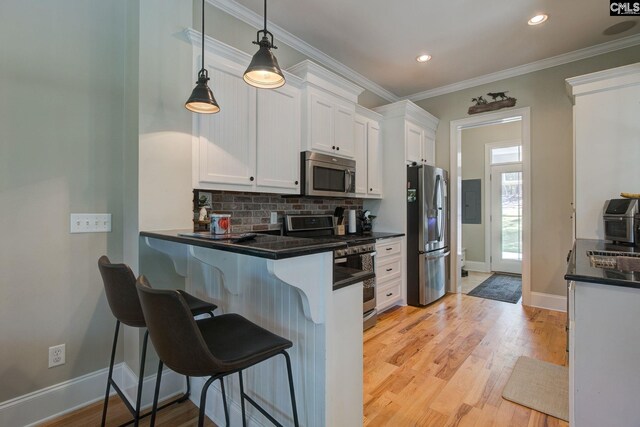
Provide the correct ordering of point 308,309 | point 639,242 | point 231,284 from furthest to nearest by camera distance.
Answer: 1. point 639,242
2. point 231,284
3. point 308,309

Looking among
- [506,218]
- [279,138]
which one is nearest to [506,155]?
[506,218]

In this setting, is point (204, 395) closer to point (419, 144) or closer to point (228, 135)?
point (228, 135)

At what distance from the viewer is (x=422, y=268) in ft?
12.0

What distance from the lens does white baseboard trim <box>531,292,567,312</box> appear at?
3502mm

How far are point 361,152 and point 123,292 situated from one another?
2.85 m

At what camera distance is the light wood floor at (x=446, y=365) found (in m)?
1.75

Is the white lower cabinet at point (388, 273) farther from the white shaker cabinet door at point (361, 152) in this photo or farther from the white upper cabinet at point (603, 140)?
the white upper cabinet at point (603, 140)

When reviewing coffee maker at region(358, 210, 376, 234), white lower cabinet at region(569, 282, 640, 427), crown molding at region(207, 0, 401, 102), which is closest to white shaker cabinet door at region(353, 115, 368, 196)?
coffee maker at region(358, 210, 376, 234)

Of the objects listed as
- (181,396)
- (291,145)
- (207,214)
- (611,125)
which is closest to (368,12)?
(291,145)

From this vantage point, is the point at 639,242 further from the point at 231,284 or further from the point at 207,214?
the point at 207,214

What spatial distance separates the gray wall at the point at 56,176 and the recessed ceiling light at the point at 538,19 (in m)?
3.34

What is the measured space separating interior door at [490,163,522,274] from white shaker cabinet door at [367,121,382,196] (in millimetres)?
3047

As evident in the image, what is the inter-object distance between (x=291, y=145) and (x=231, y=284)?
1.55m

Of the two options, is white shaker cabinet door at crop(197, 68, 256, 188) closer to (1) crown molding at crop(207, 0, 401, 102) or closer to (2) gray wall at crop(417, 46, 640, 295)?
(1) crown molding at crop(207, 0, 401, 102)
